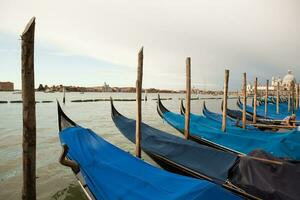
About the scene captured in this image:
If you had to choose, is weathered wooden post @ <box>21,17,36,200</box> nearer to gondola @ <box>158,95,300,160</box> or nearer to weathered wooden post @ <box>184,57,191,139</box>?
gondola @ <box>158,95,300,160</box>

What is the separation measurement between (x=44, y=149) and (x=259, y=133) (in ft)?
21.8

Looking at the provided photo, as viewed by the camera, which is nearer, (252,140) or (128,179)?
(128,179)

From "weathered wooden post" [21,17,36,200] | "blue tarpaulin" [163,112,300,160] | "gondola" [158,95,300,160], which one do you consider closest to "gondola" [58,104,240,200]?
"weathered wooden post" [21,17,36,200]

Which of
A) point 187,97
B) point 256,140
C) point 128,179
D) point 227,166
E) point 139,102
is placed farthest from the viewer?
point 187,97

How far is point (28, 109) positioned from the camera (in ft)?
9.19

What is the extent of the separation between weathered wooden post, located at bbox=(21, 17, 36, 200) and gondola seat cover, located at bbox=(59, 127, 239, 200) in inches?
30.5

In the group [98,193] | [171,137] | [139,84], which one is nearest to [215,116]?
[171,137]

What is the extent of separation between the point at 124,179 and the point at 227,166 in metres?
1.79

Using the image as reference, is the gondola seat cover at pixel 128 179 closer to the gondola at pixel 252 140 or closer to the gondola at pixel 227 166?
the gondola at pixel 227 166

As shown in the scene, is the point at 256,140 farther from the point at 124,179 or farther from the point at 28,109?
the point at 28,109

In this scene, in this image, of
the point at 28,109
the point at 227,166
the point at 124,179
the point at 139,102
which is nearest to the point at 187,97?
the point at 139,102

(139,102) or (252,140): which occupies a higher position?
(139,102)

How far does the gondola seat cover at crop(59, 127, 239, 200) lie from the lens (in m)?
2.39

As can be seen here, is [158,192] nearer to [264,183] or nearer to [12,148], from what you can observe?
[264,183]
